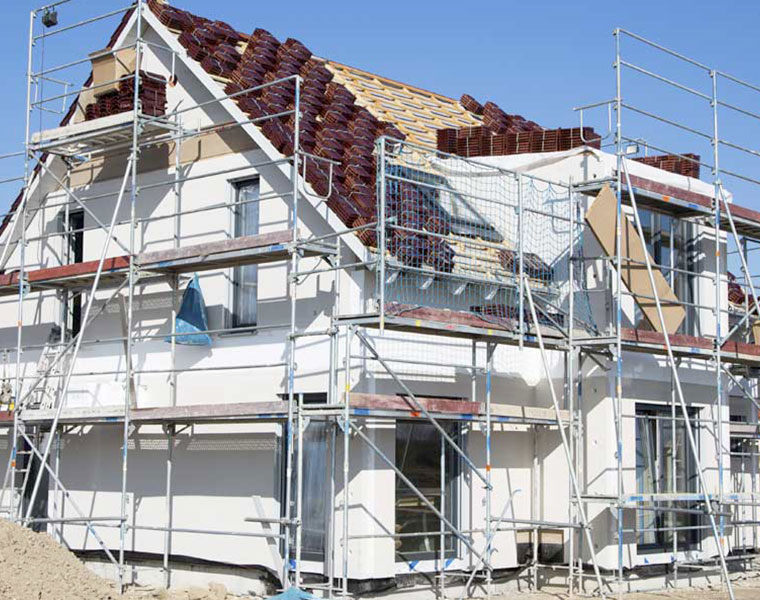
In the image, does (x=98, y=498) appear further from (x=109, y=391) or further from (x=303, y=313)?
(x=303, y=313)

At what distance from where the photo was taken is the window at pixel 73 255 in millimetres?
20031

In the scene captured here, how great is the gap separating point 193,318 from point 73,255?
4005mm

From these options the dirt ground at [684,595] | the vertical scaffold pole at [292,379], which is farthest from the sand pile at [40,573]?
the dirt ground at [684,595]

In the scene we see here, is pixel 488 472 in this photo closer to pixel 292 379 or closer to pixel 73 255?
pixel 292 379

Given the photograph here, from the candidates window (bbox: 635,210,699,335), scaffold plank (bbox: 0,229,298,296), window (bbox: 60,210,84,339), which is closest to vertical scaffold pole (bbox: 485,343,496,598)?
scaffold plank (bbox: 0,229,298,296)

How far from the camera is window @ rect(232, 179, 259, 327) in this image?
682 inches

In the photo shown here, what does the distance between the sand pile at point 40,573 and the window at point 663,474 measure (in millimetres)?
5988

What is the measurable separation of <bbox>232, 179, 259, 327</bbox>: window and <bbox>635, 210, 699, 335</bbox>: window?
5602mm

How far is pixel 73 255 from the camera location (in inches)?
808

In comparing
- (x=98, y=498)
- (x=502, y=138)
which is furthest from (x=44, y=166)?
(x=502, y=138)

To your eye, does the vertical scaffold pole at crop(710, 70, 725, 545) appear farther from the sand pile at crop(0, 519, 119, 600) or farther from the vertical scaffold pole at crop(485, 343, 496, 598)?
the sand pile at crop(0, 519, 119, 600)

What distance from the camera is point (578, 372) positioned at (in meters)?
16.9

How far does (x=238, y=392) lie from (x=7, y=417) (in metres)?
4.20

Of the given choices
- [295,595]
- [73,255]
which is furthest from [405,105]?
[295,595]
